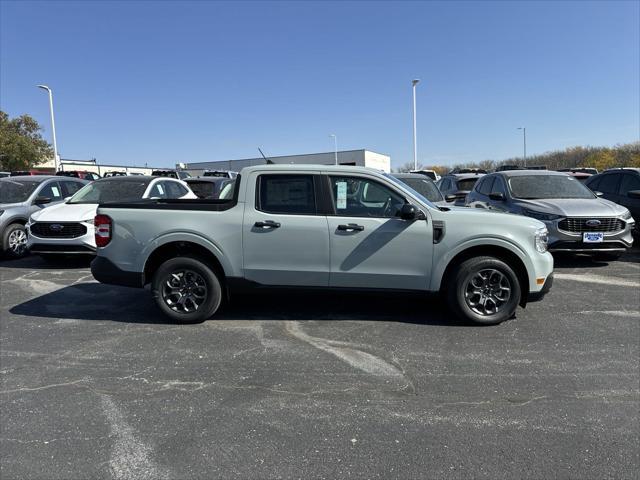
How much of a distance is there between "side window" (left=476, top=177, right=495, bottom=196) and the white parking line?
9.54 ft

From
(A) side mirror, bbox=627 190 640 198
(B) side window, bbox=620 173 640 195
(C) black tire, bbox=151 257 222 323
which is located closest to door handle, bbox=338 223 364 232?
(C) black tire, bbox=151 257 222 323

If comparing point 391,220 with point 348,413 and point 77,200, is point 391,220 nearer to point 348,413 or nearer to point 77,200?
point 348,413

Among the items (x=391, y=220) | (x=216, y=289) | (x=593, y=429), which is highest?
(x=391, y=220)

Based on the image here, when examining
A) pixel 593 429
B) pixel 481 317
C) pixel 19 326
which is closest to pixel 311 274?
pixel 481 317

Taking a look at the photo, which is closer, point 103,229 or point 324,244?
point 324,244

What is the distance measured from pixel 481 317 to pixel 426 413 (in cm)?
A: 208

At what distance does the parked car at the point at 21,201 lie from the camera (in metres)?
9.20

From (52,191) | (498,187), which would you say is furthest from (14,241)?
(498,187)

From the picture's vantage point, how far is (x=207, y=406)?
133 inches

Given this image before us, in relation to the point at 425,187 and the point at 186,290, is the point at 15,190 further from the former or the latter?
the point at 425,187

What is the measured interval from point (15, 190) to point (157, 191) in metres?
3.33

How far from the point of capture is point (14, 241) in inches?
368

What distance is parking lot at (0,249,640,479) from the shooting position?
9.02 feet

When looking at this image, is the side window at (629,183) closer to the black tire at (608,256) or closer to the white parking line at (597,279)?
the black tire at (608,256)
